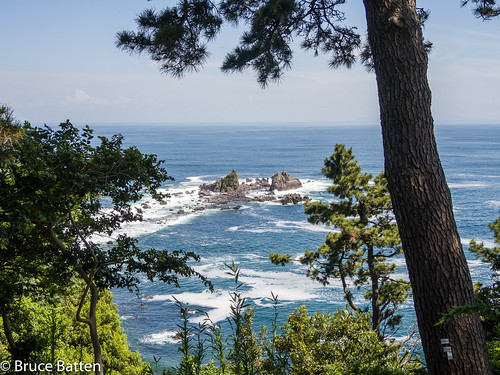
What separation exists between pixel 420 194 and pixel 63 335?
839 centimetres

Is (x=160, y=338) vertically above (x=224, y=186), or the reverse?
(x=224, y=186)

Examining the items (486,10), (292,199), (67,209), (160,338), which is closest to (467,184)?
(292,199)

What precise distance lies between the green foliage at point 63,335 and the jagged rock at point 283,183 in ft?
118

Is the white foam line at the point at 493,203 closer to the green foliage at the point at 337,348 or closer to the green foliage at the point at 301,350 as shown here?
the green foliage at the point at 301,350

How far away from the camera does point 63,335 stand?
894 cm

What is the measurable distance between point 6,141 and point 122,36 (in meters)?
2.39

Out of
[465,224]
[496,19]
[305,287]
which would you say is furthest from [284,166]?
[496,19]

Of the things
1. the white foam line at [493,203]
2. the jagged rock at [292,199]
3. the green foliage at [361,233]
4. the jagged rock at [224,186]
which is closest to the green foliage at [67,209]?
the green foliage at [361,233]

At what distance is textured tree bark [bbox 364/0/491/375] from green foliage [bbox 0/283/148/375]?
155 inches

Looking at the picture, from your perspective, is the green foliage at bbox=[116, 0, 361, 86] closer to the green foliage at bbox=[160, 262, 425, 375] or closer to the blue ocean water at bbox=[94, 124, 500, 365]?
the green foliage at bbox=[160, 262, 425, 375]

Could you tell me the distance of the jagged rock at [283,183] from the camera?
48750 mm

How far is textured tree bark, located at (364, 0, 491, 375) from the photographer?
2.92 meters

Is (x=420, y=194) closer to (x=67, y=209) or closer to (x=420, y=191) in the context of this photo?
(x=420, y=191)

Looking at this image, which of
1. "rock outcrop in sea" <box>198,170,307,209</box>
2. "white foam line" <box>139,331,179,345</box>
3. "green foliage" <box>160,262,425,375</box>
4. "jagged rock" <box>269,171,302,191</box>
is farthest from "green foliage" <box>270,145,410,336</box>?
"jagged rock" <box>269,171,302,191</box>
